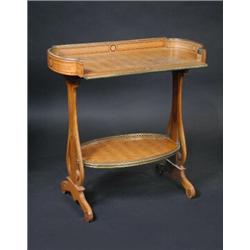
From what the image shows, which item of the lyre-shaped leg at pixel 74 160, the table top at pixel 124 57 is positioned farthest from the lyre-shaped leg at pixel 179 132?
the lyre-shaped leg at pixel 74 160

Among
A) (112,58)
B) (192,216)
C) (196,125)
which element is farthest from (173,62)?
(196,125)

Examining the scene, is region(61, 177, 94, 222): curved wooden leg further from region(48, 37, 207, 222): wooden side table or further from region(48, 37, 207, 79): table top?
region(48, 37, 207, 79): table top

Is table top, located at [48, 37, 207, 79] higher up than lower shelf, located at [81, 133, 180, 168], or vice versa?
table top, located at [48, 37, 207, 79]

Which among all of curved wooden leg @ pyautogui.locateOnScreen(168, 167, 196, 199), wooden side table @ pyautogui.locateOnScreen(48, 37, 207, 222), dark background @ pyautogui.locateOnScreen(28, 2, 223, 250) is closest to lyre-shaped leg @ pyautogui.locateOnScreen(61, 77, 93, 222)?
wooden side table @ pyautogui.locateOnScreen(48, 37, 207, 222)

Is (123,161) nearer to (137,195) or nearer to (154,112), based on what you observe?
(137,195)

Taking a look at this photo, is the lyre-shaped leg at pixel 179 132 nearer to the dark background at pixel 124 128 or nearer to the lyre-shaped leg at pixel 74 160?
the dark background at pixel 124 128

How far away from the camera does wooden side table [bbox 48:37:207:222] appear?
4.16 meters

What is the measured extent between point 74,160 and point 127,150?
42cm

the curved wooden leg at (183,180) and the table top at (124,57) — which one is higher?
the table top at (124,57)

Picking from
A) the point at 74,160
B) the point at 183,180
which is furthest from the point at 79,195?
the point at 183,180

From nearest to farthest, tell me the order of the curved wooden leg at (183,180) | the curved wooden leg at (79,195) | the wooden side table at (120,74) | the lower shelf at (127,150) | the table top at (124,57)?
the table top at (124,57) → the wooden side table at (120,74) → the curved wooden leg at (79,195) → the lower shelf at (127,150) → the curved wooden leg at (183,180)

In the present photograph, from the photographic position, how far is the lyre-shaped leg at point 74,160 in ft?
14.0

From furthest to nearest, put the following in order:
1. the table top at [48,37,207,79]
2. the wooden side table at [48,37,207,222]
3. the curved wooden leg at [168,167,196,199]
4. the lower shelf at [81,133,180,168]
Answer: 1. the curved wooden leg at [168,167,196,199]
2. the lower shelf at [81,133,180,168]
3. the wooden side table at [48,37,207,222]
4. the table top at [48,37,207,79]

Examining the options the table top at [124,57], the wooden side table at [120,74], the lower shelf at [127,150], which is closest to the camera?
the table top at [124,57]
